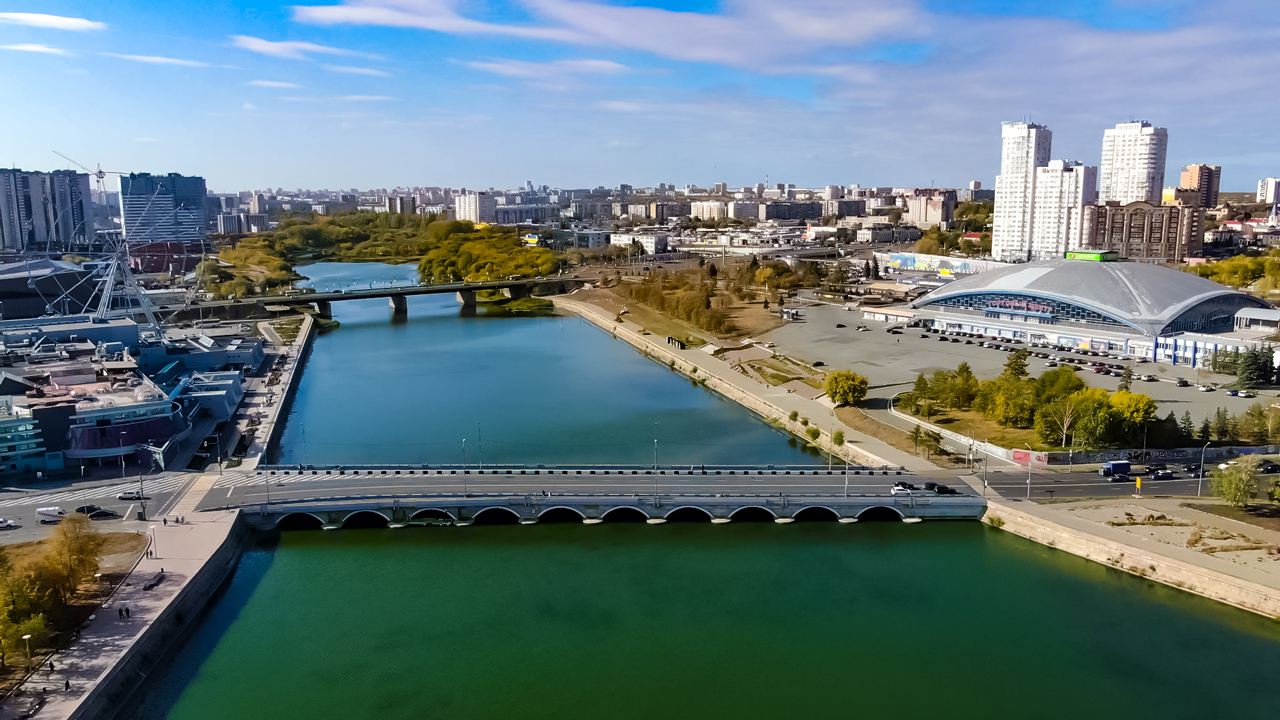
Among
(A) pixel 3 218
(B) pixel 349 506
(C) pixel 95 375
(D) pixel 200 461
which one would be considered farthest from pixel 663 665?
(A) pixel 3 218

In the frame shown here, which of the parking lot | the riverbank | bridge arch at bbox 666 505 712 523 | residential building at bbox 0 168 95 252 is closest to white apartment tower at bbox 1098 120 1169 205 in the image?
the parking lot

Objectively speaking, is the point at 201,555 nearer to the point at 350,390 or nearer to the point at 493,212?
the point at 350,390

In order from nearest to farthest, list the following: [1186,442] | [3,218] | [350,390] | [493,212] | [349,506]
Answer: [349,506] → [1186,442] → [350,390] → [3,218] → [493,212]

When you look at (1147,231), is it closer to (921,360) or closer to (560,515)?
(921,360)

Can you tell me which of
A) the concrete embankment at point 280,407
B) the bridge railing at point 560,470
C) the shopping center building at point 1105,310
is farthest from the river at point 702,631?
the shopping center building at point 1105,310

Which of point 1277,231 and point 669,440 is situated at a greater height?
point 1277,231

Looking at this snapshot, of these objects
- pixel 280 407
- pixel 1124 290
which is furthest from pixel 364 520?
pixel 1124 290
